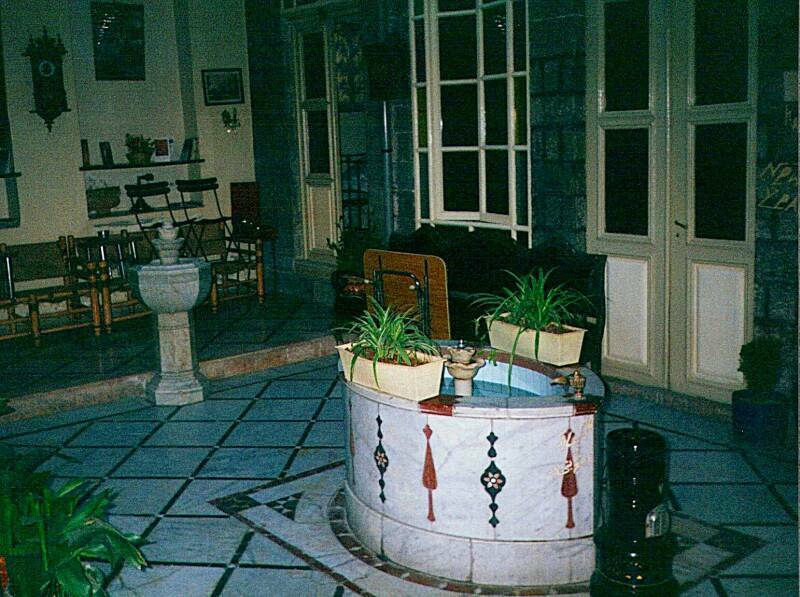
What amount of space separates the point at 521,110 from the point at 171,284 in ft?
8.77

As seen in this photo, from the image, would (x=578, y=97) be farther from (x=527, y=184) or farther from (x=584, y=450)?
(x=584, y=450)

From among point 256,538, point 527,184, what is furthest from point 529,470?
point 527,184

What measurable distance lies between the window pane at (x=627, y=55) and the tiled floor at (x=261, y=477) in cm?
186

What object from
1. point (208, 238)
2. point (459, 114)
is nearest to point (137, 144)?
point (208, 238)

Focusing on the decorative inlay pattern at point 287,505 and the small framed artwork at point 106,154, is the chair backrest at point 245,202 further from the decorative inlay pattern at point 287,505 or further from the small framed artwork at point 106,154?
the decorative inlay pattern at point 287,505

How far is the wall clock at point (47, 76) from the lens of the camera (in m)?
8.68

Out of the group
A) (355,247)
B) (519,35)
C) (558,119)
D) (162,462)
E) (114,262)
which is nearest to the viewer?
(162,462)

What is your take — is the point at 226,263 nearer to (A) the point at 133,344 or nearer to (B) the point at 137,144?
(A) the point at 133,344

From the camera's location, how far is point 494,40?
6887 millimetres

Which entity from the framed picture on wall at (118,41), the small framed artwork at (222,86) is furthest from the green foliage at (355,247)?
the framed picture on wall at (118,41)

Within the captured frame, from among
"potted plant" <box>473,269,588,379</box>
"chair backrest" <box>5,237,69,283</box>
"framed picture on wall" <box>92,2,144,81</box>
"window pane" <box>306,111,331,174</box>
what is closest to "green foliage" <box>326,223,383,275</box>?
"window pane" <box>306,111,331,174</box>

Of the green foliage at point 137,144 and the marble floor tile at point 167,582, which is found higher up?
the green foliage at point 137,144

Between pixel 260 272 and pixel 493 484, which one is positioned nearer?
pixel 493 484

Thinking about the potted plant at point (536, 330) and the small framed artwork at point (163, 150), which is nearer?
the potted plant at point (536, 330)
